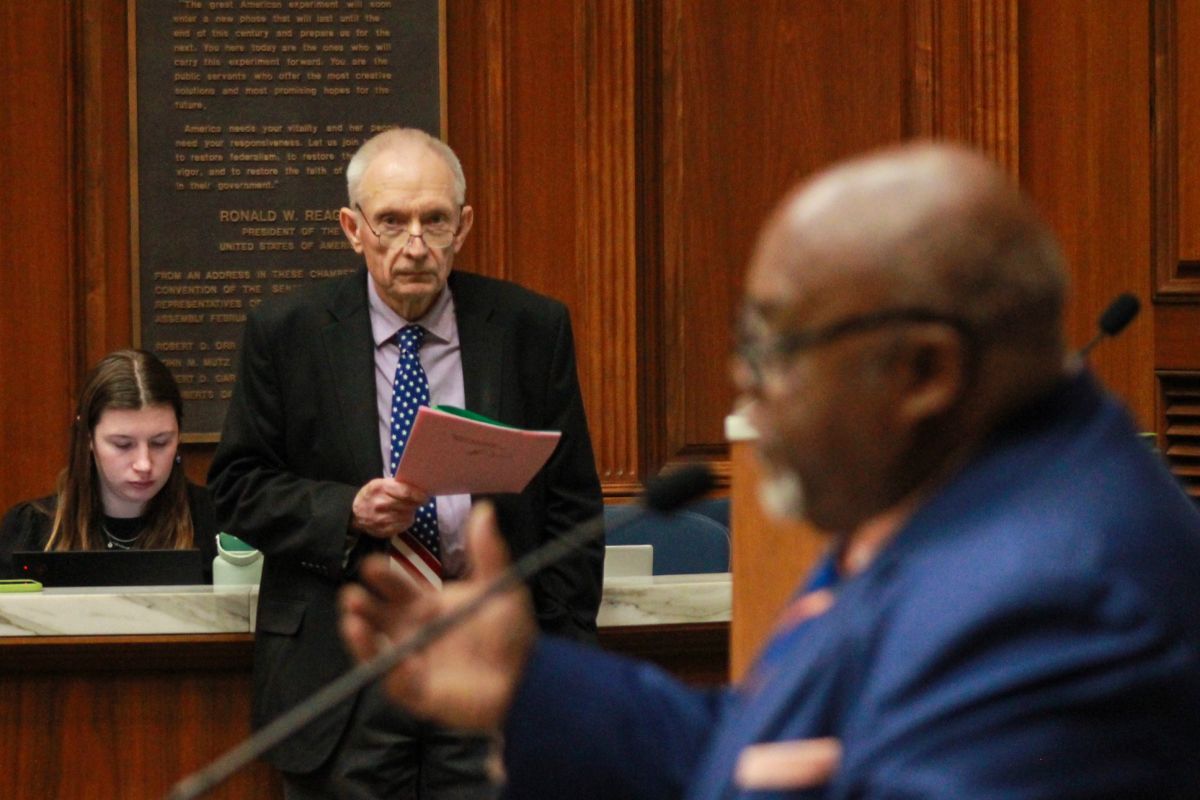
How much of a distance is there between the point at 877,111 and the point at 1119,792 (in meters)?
5.11

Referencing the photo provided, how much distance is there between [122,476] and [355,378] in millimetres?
1266

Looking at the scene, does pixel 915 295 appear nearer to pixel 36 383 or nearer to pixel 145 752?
pixel 145 752

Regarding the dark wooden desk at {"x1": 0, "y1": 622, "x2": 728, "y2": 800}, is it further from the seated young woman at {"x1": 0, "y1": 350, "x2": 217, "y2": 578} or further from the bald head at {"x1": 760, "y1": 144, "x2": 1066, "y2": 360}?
the bald head at {"x1": 760, "y1": 144, "x2": 1066, "y2": 360}

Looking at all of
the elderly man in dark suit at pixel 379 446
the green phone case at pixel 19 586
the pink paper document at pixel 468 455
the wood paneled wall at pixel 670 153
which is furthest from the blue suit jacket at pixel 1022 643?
the wood paneled wall at pixel 670 153

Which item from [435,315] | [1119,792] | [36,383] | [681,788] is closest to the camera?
[1119,792]

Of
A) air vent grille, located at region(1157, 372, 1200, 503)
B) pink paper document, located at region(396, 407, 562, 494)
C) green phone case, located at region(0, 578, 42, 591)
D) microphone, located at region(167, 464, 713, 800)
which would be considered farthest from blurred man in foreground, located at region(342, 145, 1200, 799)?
air vent grille, located at region(1157, 372, 1200, 503)

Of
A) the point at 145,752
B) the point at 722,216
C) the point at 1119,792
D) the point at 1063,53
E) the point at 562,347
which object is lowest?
the point at 145,752

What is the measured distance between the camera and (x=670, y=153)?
590cm

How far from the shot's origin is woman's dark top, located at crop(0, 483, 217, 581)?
448 centimetres

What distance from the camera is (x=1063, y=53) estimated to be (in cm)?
604

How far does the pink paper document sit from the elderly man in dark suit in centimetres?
9

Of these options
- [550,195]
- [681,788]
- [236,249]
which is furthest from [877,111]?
[681,788]

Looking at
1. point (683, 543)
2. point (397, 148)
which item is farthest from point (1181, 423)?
point (397, 148)

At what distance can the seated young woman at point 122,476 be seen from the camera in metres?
4.43
